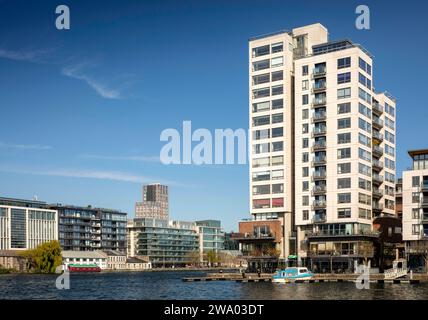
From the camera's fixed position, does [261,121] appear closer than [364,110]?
No

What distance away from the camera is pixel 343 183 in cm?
13800

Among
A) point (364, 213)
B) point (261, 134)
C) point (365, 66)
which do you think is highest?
point (365, 66)

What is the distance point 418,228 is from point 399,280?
25.1 metres

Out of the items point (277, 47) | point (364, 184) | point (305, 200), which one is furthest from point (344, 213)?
point (277, 47)

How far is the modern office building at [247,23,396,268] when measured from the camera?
451 ft

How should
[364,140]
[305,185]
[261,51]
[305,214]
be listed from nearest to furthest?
1. [364,140]
2. [305,214]
3. [305,185]
4. [261,51]

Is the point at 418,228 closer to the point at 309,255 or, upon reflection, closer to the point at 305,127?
the point at 309,255

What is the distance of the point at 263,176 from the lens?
490 feet

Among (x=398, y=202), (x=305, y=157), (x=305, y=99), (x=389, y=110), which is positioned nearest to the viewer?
(x=305, y=157)

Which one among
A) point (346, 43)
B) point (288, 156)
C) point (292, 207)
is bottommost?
point (292, 207)

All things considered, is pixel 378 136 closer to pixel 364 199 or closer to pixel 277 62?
pixel 364 199

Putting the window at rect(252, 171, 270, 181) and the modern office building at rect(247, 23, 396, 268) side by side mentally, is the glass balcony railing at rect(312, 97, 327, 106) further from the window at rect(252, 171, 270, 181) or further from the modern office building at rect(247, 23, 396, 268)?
the window at rect(252, 171, 270, 181)

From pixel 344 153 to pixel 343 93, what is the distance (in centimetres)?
1327
